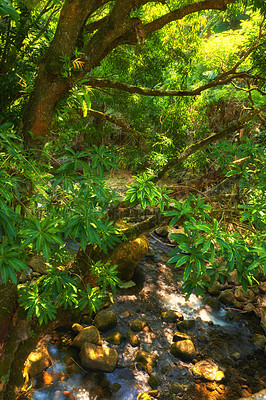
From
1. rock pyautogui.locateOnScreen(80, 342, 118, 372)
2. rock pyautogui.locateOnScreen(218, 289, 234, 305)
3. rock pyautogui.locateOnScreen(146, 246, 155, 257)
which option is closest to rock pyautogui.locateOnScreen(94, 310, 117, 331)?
rock pyautogui.locateOnScreen(80, 342, 118, 372)

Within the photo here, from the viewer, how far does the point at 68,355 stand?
4.98 metres

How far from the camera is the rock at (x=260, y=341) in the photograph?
231 inches

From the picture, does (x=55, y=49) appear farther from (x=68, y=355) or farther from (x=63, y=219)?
(x=68, y=355)

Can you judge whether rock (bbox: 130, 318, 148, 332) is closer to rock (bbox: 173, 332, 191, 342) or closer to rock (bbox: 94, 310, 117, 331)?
rock (bbox: 94, 310, 117, 331)

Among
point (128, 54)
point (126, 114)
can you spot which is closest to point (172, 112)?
point (126, 114)

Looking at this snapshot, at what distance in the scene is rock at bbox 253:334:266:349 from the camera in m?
5.88

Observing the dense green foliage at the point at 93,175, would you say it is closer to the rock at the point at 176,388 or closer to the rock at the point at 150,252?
the rock at the point at 176,388

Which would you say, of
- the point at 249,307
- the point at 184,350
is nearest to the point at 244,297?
the point at 249,307

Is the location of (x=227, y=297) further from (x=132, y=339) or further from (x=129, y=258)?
(x=132, y=339)

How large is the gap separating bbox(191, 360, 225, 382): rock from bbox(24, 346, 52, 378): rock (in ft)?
8.47

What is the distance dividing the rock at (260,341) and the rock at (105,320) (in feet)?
10.0

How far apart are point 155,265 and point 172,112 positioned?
4769mm

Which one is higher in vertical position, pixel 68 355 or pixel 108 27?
pixel 108 27

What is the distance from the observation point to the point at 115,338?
5422 mm
